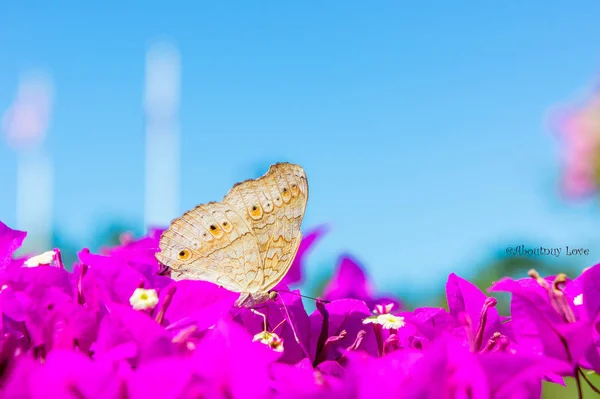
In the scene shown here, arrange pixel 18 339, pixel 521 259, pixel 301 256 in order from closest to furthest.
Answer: pixel 18 339, pixel 301 256, pixel 521 259

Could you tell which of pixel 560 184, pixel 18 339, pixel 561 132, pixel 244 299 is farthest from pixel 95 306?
pixel 561 132

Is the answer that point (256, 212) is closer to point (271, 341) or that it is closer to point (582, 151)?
point (271, 341)

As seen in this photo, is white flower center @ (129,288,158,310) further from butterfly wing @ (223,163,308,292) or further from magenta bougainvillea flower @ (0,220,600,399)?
butterfly wing @ (223,163,308,292)

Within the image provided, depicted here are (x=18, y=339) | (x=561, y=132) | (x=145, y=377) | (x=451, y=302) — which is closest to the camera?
(x=145, y=377)

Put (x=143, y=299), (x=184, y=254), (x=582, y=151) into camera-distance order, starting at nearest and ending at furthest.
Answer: (x=143, y=299) → (x=184, y=254) → (x=582, y=151)

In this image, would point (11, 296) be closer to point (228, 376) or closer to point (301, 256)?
point (228, 376)

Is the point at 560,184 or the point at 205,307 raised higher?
the point at 205,307

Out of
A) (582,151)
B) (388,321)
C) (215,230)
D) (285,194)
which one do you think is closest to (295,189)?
(285,194)

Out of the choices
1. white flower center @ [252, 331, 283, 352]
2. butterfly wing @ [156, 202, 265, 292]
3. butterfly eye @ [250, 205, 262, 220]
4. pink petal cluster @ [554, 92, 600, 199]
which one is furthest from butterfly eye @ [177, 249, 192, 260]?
pink petal cluster @ [554, 92, 600, 199]
